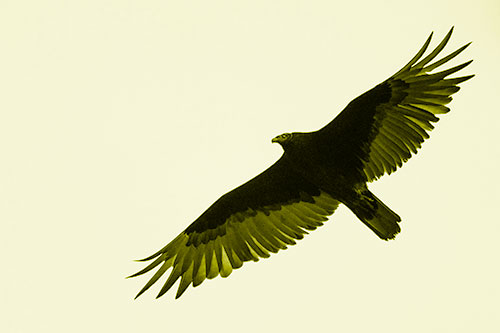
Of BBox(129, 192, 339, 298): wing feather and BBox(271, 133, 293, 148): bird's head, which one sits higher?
BBox(271, 133, 293, 148): bird's head

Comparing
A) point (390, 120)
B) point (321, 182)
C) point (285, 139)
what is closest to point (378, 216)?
point (321, 182)

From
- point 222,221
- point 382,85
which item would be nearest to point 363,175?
point 382,85

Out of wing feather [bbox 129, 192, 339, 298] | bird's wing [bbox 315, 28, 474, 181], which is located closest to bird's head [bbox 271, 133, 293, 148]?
bird's wing [bbox 315, 28, 474, 181]

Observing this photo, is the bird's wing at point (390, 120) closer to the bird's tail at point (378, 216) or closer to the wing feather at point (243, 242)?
the bird's tail at point (378, 216)

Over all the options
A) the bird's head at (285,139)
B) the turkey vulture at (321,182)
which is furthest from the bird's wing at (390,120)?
the bird's head at (285,139)

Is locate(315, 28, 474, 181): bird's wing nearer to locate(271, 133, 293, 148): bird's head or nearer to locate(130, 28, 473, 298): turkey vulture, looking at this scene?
locate(130, 28, 473, 298): turkey vulture

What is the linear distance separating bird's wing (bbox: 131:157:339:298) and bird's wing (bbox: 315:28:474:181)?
0.32 m

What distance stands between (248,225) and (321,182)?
1.68 ft

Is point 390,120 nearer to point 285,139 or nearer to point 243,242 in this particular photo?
point 285,139

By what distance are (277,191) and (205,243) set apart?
50 cm

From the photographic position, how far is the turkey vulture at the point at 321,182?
335cm

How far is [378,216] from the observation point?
342 cm

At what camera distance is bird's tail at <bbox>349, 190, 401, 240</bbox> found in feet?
11.1

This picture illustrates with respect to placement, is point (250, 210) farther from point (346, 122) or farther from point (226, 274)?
point (346, 122)
